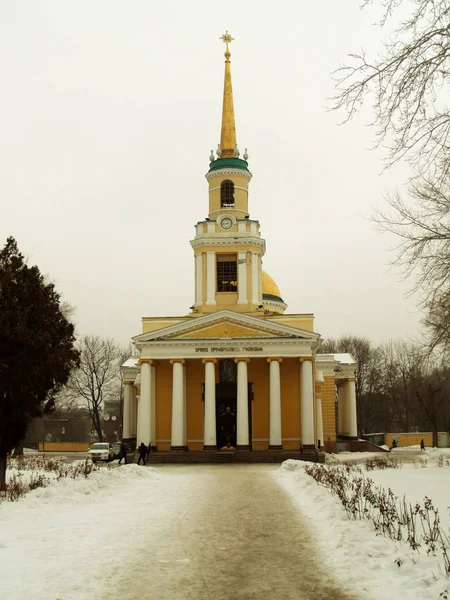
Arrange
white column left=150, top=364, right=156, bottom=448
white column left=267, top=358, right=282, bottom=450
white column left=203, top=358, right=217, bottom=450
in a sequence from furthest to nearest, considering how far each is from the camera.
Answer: white column left=150, top=364, right=156, bottom=448 < white column left=203, top=358, right=217, bottom=450 < white column left=267, top=358, right=282, bottom=450

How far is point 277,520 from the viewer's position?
40.8 feet

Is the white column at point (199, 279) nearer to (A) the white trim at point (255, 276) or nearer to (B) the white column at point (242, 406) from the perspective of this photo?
(A) the white trim at point (255, 276)

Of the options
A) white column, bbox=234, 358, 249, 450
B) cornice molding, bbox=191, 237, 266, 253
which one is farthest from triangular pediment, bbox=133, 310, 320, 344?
cornice molding, bbox=191, 237, 266, 253

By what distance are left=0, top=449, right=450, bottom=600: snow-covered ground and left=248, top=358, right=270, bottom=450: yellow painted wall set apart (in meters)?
21.5

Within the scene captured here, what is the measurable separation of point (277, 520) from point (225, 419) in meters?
26.3

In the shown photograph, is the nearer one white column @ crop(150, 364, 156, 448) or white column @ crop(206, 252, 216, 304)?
white column @ crop(150, 364, 156, 448)

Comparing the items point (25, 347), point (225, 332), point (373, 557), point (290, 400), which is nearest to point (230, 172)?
point (225, 332)

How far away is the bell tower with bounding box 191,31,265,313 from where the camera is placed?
41.2 metres

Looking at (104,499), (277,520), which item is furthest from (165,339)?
(277,520)

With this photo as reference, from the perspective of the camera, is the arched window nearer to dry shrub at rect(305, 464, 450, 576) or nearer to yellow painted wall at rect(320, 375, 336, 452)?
yellow painted wall at rect(320, 375, 336, 452)

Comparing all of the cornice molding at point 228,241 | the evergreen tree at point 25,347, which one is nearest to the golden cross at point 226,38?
the cornice molding at point 228,241

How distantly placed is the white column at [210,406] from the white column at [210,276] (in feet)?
19.6

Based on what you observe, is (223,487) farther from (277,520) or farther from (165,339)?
(165,339)

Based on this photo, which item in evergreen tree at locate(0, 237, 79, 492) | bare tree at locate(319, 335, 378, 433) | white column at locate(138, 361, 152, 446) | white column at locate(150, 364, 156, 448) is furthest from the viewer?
bare tree at locate(319, 335, 378, 433)
